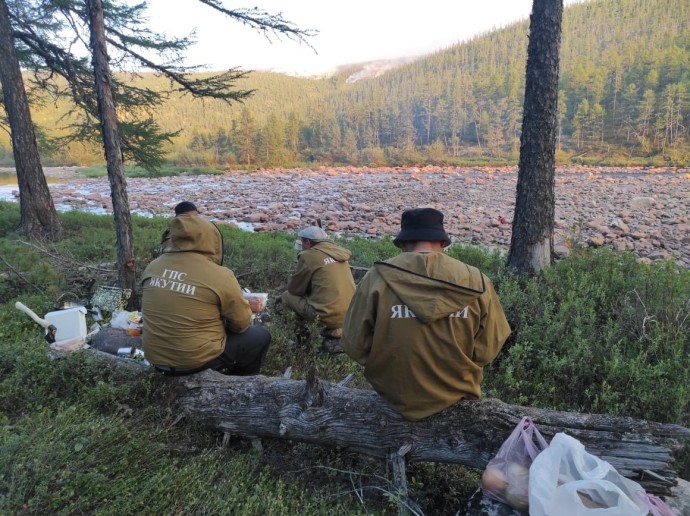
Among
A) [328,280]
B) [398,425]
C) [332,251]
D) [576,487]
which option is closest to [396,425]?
[398,425]

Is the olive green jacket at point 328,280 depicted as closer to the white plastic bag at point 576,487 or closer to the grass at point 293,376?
the grass at point 293,376

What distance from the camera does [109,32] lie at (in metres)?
6.81

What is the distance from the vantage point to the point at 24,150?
9.20 m

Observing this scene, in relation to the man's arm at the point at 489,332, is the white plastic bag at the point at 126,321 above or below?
below

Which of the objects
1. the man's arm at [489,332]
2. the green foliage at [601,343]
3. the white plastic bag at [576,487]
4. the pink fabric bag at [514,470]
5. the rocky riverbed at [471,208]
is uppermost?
the man's arm at [489,332]

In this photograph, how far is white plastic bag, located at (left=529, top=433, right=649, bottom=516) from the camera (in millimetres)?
1706

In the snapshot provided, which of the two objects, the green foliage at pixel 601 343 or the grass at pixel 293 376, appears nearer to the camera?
the grass at pixel 293 376

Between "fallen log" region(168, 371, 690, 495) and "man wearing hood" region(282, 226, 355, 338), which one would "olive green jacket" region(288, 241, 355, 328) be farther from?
"fallen log" region(168, 371, 690, 495)

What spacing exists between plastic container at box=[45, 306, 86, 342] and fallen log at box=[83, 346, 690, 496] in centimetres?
167

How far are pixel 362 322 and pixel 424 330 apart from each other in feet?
1.20

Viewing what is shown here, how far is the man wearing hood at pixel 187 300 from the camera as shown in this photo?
323cm

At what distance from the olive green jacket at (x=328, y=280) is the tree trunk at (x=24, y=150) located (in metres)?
7.67

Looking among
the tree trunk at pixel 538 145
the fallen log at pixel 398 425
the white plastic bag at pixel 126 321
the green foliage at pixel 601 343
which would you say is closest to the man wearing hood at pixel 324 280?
the fallen log at pixel 398 425

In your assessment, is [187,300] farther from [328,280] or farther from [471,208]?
[471,208]
